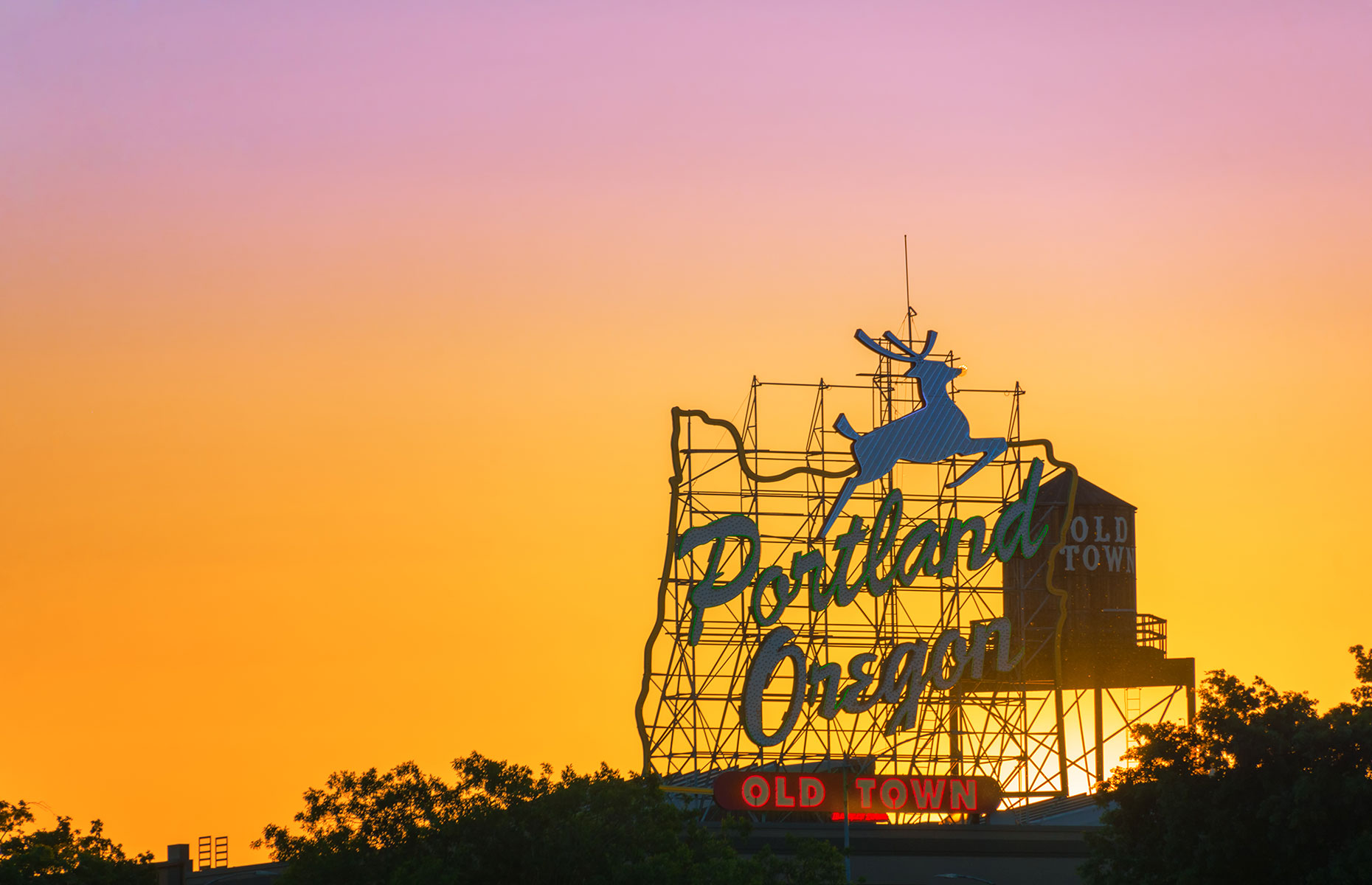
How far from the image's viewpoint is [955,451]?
6925 cm

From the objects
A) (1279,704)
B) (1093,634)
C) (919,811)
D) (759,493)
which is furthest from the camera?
(1093,634)

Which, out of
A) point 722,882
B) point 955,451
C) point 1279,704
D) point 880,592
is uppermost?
point 955,451

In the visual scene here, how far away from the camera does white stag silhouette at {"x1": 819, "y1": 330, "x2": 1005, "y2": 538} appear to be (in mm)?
68438

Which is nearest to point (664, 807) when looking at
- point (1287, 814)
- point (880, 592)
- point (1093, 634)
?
point (1287, 814)

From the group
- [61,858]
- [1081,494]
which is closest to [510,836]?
[61,858]

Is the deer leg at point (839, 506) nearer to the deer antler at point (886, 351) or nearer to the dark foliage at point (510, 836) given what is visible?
the deer antler at point (886, 351)

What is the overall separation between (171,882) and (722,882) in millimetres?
23559

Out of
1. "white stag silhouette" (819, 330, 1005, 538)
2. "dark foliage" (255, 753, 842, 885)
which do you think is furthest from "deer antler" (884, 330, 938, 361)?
"dark foliage" (255, 753, 842, 885)

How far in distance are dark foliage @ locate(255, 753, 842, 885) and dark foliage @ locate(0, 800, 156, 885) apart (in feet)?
22.4

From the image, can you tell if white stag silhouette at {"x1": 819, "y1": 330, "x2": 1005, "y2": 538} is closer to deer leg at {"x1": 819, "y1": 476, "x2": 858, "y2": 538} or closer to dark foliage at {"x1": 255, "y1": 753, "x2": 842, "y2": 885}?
deer leg at {"x1": 819, "y1": 476, "x2": 858, "y2": 538}

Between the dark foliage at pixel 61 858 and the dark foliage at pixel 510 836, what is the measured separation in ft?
22.4

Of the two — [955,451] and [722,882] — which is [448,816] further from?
[955,451]

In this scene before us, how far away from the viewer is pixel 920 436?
227ft

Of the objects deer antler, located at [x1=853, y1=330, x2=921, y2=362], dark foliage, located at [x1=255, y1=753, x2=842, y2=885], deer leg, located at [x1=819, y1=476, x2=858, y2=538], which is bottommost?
dark foliage, located at [x1=255, y1=753, x2=842, y2=885]
